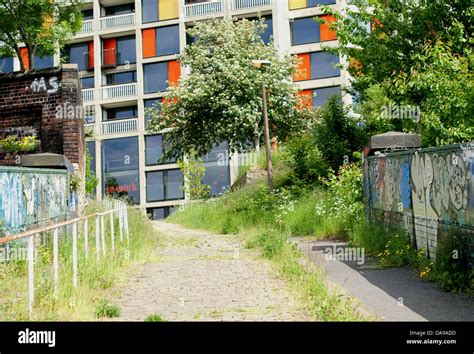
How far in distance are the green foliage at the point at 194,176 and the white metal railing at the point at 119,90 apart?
7.07 m

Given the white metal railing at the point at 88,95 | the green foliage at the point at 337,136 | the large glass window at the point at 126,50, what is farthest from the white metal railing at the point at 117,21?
the green foliage at the point at 337,136

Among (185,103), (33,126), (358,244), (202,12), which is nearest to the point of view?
(358,244)

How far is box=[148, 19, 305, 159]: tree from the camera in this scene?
28.2m

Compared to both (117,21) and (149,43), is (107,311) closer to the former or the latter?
(149,43)

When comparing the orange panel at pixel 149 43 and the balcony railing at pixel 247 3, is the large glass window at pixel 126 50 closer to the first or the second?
the orange panel at pixel 149 43

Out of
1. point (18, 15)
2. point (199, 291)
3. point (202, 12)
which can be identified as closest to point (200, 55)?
point (202, 12)

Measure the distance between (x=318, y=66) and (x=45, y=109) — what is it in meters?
24.2

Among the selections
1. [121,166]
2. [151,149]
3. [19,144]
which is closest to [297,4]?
[151,149]

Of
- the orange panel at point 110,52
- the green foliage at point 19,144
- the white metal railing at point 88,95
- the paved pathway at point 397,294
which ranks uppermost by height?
the orange panel at point 110,52

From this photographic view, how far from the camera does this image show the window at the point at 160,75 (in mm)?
39344

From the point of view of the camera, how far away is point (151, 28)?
40031mm

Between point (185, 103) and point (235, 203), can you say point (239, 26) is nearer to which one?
point (185, 103)

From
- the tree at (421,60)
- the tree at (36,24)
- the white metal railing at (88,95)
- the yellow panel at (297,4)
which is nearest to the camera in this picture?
the tree at (421,60)

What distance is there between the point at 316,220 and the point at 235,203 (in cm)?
633
